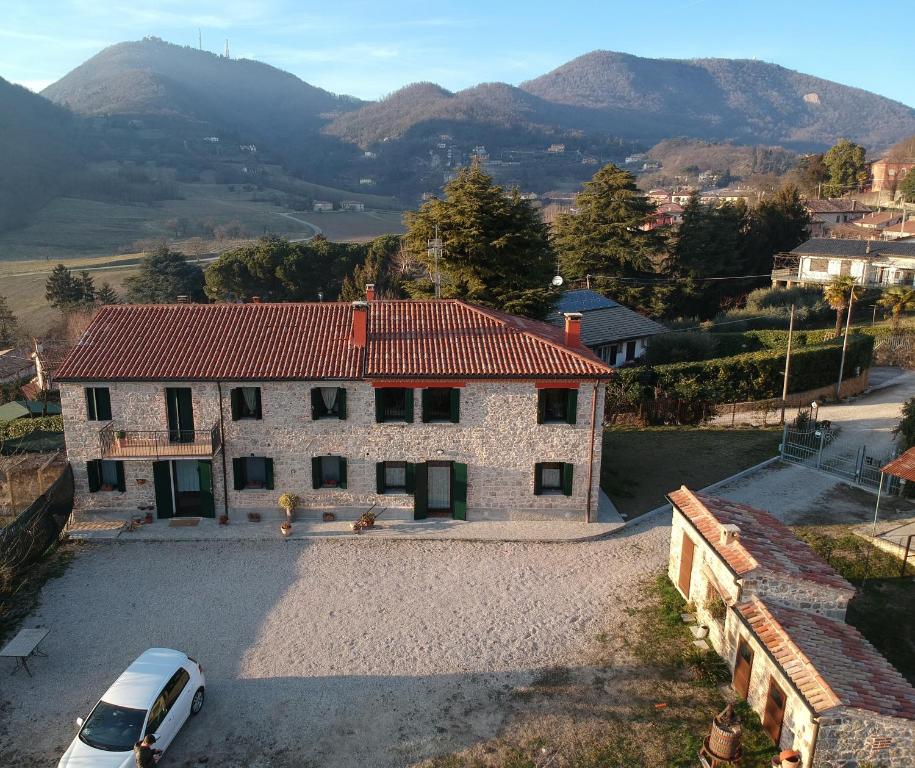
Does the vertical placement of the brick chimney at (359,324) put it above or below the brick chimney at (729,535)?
above

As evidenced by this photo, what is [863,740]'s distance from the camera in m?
12.9

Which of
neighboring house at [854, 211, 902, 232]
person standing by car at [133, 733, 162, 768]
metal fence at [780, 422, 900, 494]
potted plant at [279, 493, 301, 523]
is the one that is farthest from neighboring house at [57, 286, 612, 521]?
neighboring house at [854, 211, 902, 232]

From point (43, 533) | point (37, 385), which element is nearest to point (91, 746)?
point (43, 533)

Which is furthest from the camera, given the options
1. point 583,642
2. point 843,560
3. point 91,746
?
point 843,560

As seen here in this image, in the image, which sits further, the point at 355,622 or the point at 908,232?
the point at 908,232

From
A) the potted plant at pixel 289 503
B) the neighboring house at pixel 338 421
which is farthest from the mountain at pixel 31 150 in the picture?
the potted plant at pixel 289 503

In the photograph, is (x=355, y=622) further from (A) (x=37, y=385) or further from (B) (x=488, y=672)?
(A) (x=37, y=385)

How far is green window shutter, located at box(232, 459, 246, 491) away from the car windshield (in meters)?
10.0

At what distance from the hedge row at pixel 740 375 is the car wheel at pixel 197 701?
79.8 feet

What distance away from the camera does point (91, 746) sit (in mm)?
13383

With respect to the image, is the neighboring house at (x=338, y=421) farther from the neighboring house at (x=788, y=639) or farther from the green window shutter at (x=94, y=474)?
the neighboring house at (x=788, y=639)

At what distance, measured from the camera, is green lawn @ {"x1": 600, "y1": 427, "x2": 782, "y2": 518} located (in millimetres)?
26625

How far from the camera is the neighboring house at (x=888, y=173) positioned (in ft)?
346

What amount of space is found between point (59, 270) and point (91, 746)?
58645 mm
